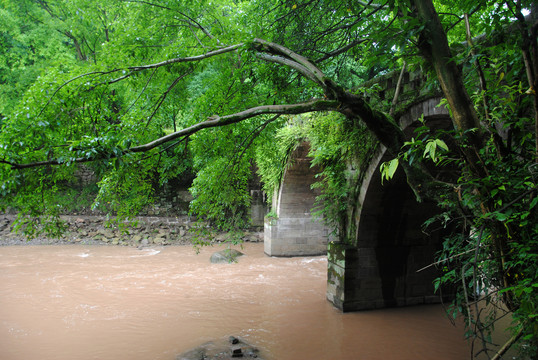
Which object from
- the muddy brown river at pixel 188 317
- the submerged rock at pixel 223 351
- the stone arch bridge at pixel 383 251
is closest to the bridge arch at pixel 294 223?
the muddy brown river at pixel 188 317

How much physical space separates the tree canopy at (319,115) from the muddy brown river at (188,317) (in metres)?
1.75

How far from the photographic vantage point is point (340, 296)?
7379 millimetres

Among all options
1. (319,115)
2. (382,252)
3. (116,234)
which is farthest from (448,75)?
(116,234)

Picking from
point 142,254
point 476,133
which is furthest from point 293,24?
point 142,254

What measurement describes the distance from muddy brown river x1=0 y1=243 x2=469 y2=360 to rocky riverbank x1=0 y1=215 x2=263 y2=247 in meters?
3.11

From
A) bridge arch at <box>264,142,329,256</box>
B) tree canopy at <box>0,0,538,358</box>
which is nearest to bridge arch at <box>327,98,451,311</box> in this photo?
tree canopy at <box>0,0,538,358</box>

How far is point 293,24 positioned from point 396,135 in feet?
9.27

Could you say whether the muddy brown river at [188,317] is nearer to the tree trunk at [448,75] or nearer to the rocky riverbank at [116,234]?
the rocky riverbank at [116,234]

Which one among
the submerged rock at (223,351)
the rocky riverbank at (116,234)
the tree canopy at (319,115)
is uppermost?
the tree canopy at (319,115)

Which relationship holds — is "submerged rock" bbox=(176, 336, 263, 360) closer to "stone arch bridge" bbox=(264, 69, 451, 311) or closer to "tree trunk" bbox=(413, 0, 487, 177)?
"stone arch bridge" bbox=(264, 69, 451, 311)

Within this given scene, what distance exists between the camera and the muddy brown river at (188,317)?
5742 millimetres

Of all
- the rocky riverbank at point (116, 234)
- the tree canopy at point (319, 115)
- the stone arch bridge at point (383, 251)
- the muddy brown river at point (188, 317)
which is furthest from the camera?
the rocky riverbank at point (116, 234)

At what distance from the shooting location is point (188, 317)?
711 centimetres

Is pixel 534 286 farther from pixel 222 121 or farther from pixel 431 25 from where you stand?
pixel 222 121
